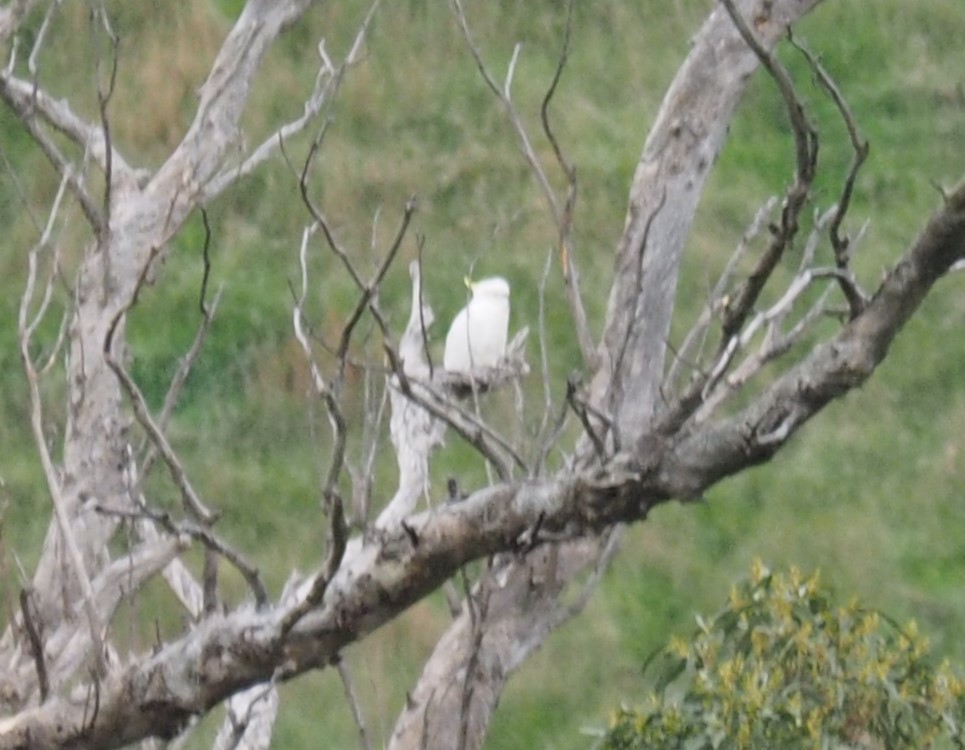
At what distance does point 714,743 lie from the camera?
279cm

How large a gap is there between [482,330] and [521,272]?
201cm

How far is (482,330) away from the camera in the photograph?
423 cm

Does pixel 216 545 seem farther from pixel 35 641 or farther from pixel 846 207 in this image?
pixel 846 207

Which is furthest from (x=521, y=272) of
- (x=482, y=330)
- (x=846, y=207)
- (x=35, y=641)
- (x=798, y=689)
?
(x=846, y=207)

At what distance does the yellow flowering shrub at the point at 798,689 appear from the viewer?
283cm

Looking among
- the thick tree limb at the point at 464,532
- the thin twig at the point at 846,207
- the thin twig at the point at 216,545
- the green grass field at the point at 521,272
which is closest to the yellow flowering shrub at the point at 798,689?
the thick tree limb at the point at 464,532

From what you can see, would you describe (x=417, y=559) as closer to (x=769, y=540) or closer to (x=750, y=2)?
(x=750, y=2)

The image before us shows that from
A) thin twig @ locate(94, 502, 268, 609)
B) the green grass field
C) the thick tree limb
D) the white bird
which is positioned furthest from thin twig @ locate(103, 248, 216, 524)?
the green grass field

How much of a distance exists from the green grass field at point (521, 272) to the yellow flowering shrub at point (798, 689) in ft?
6.36

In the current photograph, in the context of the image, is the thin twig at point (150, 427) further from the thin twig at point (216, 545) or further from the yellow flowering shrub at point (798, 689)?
the yellow flowering shrub at point (798, 689)

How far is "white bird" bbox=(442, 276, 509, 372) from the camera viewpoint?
409 centimetres

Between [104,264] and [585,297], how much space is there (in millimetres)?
3192

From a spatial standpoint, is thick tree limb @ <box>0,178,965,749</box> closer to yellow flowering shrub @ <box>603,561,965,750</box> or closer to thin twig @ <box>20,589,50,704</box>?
thin twig @ <box>20,589,50,704</box>

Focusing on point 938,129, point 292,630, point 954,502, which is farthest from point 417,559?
point 938,129
